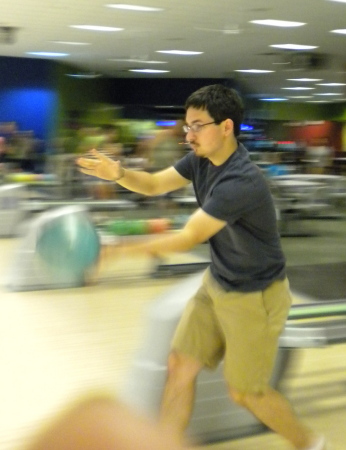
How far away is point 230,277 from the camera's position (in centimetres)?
239

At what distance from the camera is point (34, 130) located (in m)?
17.2

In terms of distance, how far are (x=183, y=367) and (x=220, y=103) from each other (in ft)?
3.37

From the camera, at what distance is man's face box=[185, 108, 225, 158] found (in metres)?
2.34

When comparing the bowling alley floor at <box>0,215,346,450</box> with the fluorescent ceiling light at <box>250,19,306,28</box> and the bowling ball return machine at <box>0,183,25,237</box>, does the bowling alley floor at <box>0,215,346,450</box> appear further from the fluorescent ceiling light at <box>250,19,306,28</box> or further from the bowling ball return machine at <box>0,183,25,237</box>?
the fluorescent ceiling light at <box>250,19,306,28</box>

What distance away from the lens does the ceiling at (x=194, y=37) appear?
9508 millimetres

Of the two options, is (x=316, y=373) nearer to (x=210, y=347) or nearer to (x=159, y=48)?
(x=210, y=347)

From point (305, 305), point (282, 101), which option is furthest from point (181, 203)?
point (282, 101)

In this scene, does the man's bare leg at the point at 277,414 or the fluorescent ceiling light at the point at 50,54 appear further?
the fluorescent ceiling light at the point at 50,54

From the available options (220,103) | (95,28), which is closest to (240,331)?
(220,103)

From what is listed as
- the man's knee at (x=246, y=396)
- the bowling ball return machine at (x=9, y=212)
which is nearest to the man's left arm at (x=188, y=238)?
the man's knee at (x=246, y=396)

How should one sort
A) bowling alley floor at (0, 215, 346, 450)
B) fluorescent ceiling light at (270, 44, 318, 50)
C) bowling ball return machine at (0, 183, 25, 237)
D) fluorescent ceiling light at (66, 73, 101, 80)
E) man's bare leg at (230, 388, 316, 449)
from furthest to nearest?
fluorescent ceiling light at (66, 73, 101, 80) → fluorescent ceiling light at (270, 44, 318, 50) → bowling ball return machine at (0, 183, 25, 237) → bowling alley floor at (0, 215, 346, 450) → man's bare leg at (230, 388, 316, 449)

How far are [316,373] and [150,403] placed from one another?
143cm

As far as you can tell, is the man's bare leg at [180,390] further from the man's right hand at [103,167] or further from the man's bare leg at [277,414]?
the man's right hand at [103,167]

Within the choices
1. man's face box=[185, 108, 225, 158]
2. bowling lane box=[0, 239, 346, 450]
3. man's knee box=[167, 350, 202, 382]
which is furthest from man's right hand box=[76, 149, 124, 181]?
bowling lane box=[0, 239, 346, 450]
